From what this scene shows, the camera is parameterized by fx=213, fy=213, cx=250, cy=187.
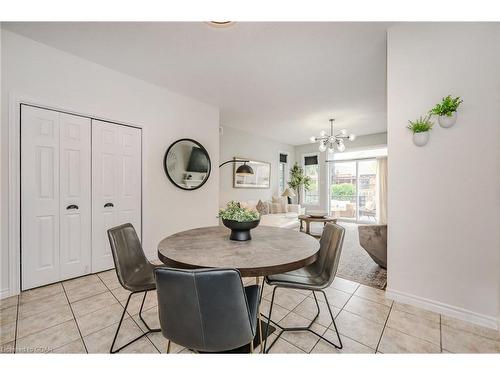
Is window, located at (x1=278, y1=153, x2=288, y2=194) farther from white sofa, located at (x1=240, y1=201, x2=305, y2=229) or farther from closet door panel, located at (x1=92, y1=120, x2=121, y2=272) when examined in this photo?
closet door panel, located at (x1=92, y1=120, x2=121, y2=272)

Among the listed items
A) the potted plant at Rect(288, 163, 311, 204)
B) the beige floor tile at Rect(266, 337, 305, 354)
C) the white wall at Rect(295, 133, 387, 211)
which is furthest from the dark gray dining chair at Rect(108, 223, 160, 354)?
the white wall at Rect(295, 133, 387, 211)

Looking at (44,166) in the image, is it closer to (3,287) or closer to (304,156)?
(3,287)

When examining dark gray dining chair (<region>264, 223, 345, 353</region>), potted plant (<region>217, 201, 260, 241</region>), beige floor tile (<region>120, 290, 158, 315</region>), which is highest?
potted plant (<region>217, 201, 260, 241</region>)

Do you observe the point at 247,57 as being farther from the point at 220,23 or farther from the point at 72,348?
the point at 72,348

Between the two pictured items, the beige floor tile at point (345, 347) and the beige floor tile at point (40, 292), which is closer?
the beige floor tile at point (345, 347)

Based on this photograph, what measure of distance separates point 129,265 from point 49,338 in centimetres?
72

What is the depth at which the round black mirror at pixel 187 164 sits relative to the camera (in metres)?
3.38

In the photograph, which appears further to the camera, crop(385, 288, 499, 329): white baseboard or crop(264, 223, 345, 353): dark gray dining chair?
crop(385, 288, 499, 329): white baseboard

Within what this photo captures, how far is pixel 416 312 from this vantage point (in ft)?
6.15

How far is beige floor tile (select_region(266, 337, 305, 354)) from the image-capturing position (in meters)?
1.41

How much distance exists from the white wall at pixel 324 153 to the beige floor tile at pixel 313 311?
17.3ft

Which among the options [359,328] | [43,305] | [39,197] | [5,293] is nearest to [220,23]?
[39,197]

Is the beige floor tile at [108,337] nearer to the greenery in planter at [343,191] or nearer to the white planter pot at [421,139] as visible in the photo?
the white planter pot at [421,139]

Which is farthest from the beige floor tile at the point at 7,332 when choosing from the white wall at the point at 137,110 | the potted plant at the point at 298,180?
the potted plant at the point at 298,180
